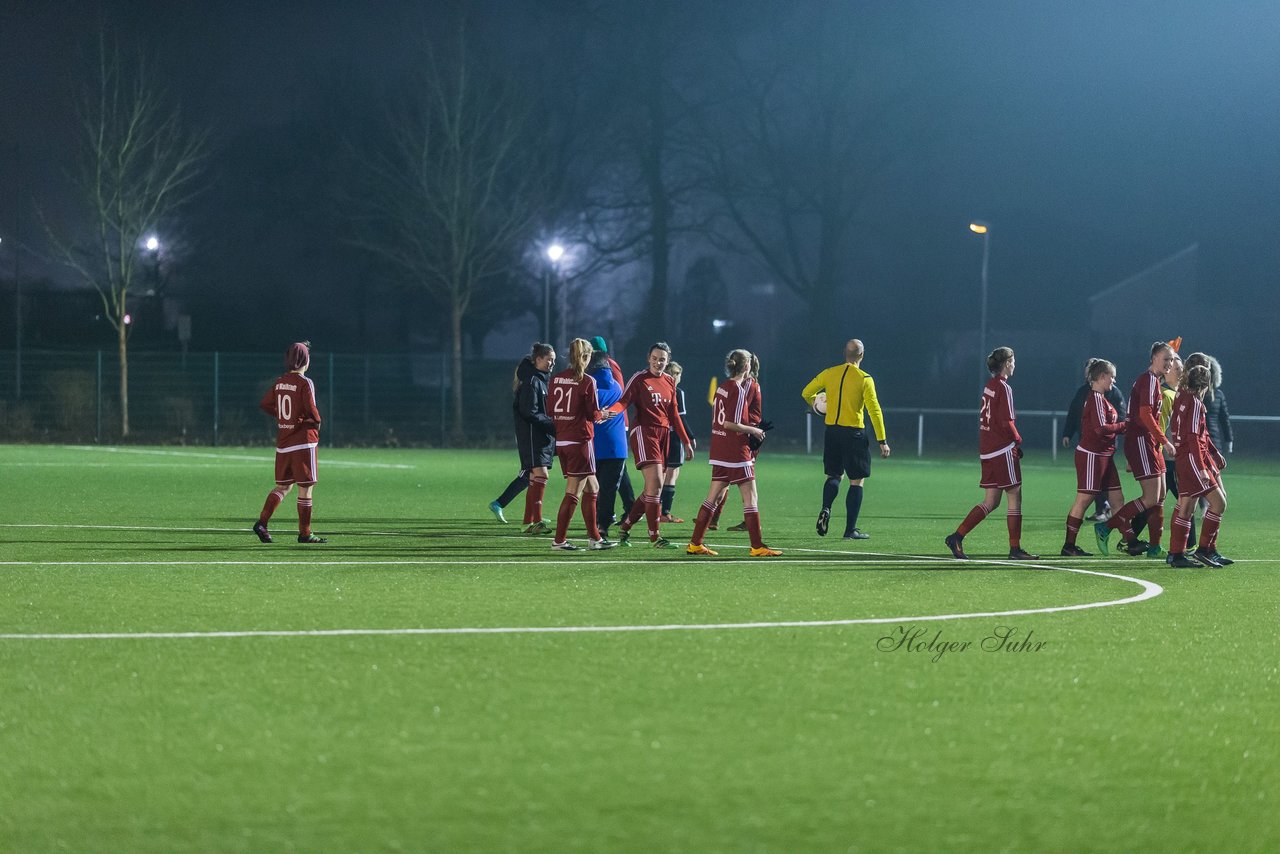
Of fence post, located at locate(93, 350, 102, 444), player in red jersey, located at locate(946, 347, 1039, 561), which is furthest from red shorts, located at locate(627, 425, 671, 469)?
fence post, located at locate(93, 350, 102, 444)

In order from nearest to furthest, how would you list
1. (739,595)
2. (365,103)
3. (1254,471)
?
(739,595) → (1254,471) → (365,103)

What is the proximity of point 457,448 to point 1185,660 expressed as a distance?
3522 cm

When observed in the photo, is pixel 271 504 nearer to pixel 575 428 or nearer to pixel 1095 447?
pixel 575 428

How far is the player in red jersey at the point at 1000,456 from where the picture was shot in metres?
13.5

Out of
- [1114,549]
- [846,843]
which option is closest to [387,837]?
[846,843]

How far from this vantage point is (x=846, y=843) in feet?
15.3

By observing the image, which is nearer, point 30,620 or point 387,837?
point 387,837

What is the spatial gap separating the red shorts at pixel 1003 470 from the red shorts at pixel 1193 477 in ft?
4.57

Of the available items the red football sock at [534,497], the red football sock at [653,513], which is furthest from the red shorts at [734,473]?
the red football sock at [534,497]

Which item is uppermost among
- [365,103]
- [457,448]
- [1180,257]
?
[365,103]

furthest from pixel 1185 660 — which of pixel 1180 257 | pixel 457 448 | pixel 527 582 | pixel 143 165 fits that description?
pixel 1180 257

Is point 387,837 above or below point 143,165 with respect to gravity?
below

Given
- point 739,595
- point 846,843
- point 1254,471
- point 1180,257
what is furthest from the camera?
point 1180,257

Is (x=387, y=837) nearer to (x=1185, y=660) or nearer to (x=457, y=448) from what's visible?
(x=1185, y=660)
